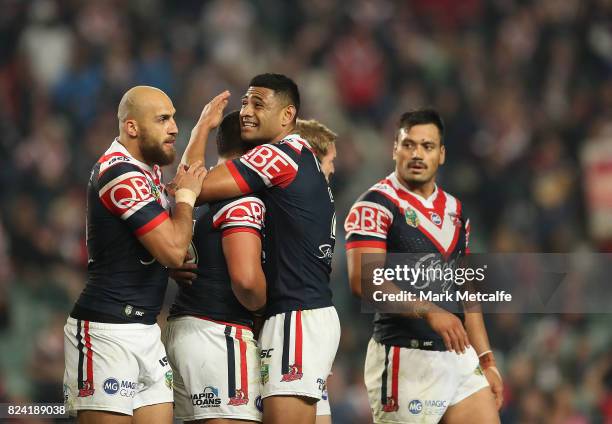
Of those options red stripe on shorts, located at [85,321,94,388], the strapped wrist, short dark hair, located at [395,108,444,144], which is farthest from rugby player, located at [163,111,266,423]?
the strapped wrist

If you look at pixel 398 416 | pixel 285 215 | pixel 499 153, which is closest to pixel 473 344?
pixel 398 416

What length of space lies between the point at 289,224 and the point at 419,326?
0.99 m

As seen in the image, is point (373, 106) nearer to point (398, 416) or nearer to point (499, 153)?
point (499, 153)

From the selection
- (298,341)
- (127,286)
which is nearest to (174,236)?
(127,286)

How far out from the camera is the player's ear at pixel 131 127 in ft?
13.7

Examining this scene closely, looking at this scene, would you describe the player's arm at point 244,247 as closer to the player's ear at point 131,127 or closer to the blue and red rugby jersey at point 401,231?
the player's ear at point 131,127

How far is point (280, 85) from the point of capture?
450 centimetres

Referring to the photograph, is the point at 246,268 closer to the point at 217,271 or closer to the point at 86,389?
the point at 217,271

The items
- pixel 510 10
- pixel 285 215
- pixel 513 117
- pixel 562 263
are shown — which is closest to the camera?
pixel 285 215

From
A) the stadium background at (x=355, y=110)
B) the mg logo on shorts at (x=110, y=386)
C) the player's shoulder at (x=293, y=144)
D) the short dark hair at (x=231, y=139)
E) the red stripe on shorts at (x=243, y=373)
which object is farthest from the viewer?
the stadium background at (x=355, y=110)

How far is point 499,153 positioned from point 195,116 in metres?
3.11

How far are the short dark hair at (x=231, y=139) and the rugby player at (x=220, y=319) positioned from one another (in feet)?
1.05

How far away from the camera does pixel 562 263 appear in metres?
8.71
